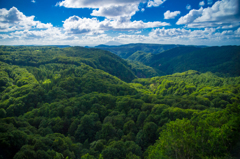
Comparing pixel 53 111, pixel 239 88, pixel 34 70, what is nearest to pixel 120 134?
pixel 53 111

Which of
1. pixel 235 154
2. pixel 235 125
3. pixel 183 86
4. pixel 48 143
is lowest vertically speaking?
pixel 183 86

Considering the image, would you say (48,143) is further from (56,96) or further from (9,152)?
(56,96)

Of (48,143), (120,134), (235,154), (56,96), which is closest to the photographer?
(235,154)

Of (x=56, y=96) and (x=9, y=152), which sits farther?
(x=56, y=96)

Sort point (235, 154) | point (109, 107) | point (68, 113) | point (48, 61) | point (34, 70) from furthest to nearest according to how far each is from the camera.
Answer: point (48, 61) < point (34, 70) < point (109, 107) < point (68, 113) < point (235, 154)

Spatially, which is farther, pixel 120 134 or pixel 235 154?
pixel 120 134

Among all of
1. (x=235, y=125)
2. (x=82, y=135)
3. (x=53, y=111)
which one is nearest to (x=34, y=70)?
(x=53, y=111)

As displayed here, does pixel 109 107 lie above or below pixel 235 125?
below

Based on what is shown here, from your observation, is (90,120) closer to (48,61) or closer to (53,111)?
(53,111)

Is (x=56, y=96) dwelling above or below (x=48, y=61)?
below
